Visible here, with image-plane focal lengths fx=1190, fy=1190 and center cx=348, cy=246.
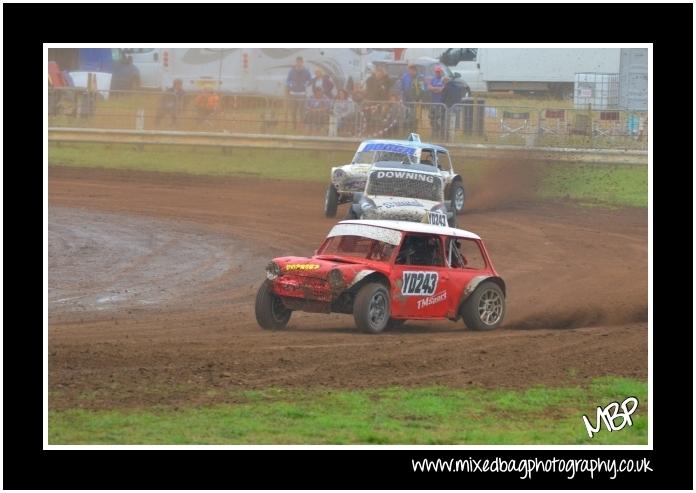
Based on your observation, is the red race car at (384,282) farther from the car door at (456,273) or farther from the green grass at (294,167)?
the green grass at (294,167)

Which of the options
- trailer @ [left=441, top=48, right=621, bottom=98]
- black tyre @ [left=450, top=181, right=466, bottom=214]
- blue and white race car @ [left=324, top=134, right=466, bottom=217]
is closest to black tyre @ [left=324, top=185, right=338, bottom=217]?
blue and white race car @ [left=324, top=134, right=466, bottom=217]

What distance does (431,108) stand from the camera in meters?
28.5

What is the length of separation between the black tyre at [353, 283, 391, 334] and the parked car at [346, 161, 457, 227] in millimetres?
6095

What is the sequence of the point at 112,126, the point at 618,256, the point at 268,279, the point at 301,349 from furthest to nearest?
the point at 112,126, the point at 618,256, the point at 268,279, the point at 301,349

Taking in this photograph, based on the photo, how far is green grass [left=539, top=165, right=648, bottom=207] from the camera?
89.4 ft

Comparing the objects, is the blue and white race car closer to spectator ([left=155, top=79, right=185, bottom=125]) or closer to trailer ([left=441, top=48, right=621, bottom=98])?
trailer ([left=441, top=48, right=621, bottom=98])

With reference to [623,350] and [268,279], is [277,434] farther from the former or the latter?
[623,350]

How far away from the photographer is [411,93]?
95.5 ft

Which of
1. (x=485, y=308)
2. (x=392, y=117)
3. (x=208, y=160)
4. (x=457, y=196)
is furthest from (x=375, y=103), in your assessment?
(x=485, y=308)

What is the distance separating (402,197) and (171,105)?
13044mm

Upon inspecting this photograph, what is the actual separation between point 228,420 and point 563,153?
20.9m

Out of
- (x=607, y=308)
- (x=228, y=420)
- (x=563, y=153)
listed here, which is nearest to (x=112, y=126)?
(x=563, y=153)

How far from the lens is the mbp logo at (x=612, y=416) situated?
941 centimetres

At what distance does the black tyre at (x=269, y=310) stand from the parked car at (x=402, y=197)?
607 cm
